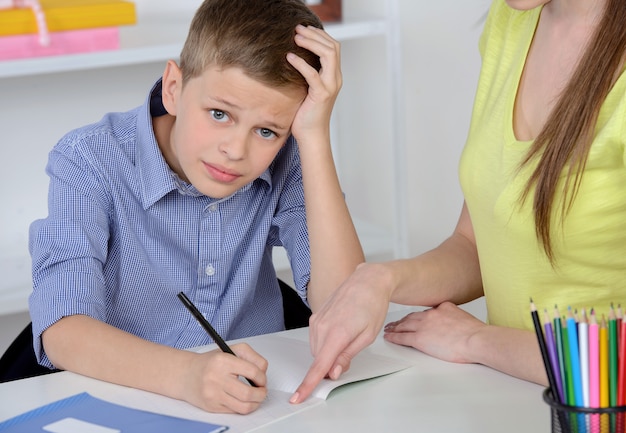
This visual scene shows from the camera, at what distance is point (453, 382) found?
108 cm

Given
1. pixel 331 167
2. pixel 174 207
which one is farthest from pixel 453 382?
pixel 174 207

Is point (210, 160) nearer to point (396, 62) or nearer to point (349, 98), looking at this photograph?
point (396, 62)

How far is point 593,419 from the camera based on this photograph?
0.67 m

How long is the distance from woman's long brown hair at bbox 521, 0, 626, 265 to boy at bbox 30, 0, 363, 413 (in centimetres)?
38

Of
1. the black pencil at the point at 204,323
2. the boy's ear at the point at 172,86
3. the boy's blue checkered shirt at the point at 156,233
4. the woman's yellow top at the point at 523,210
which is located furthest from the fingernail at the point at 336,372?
the boy's ear at the point at 172,86

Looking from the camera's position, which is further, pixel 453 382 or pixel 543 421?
pixel 453 382

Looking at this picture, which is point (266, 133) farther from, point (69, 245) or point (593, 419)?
point (593, 419)

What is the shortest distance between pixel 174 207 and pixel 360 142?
1.19 metres

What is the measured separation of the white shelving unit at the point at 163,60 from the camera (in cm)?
204

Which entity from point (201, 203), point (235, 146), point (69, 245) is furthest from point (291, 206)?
point (69, 245)

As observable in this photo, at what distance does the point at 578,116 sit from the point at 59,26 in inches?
54.0

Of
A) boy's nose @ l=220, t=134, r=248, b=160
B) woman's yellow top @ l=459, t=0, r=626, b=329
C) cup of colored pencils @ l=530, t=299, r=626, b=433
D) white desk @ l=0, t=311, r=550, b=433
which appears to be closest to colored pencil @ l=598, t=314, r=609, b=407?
cup of colored pencils @ l=530, t=299, r=626, b=433

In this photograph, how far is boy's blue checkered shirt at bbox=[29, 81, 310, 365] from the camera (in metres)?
1.33

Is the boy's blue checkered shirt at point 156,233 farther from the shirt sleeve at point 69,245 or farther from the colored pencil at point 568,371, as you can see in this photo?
the colored pencil at point 568,371
